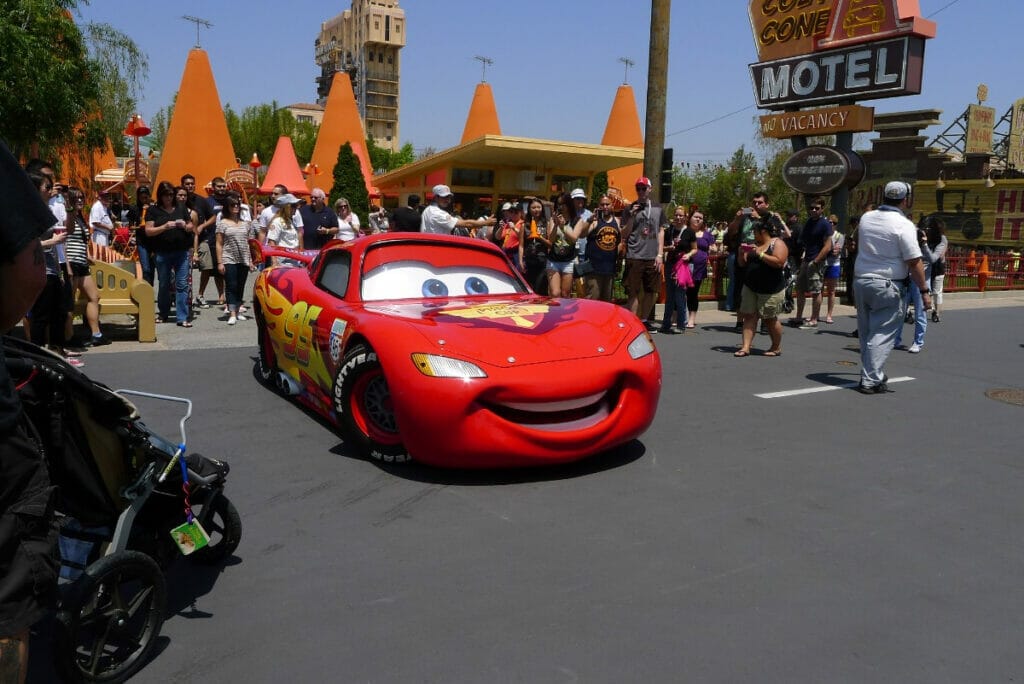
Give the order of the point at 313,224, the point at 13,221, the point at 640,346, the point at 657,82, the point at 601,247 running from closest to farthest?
the point at 13,221 → the point at 640,346 → the point at 601,247 → the point at 313,224 → the point at 657,82

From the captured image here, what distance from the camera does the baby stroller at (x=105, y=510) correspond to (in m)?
2.52

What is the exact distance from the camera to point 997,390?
24.6ft

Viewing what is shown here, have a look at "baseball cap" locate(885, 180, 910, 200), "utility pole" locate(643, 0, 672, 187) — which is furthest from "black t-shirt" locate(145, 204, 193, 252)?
"baseball cap" locate(885, 180, 910, 200)

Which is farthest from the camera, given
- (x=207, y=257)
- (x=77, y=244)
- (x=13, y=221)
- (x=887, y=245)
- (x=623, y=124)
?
(x=623, y=124)

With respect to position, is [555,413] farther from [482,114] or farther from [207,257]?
[482,114]

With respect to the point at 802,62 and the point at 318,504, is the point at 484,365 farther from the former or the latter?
the point at 802,62

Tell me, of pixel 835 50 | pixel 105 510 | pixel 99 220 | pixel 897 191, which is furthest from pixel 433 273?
pixel 835 50

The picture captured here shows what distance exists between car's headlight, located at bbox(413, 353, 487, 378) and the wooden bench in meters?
5.48

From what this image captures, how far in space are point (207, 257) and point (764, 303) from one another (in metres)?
7.39

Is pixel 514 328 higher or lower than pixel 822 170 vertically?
Result: lower

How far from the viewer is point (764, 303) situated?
879cm

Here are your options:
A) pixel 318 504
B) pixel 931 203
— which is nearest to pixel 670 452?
pixel 318 504

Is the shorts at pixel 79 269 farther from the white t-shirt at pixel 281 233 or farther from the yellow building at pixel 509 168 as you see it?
the yellow building at pixel 509 168

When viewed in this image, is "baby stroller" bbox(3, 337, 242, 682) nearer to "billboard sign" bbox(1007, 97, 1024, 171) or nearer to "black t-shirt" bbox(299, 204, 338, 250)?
"black t-shirt" bbox(299, 204, 338, 250)
